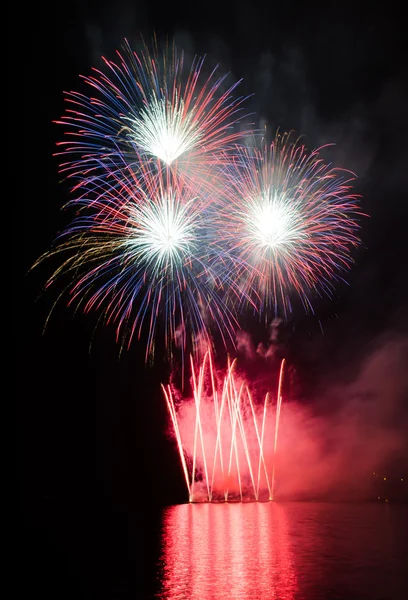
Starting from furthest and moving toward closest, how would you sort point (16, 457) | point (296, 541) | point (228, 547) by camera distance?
1. point (16, 457)
2. point (296, 541)
3. point (228, 547)

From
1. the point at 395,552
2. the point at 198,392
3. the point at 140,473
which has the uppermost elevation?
the point at 198,392

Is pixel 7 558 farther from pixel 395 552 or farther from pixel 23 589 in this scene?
pixel 395 552

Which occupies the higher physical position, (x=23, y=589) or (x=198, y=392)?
(x=198, y=392)

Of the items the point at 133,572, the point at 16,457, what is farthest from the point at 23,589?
the point at 16,457

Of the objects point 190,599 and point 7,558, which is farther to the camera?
point 7,558
